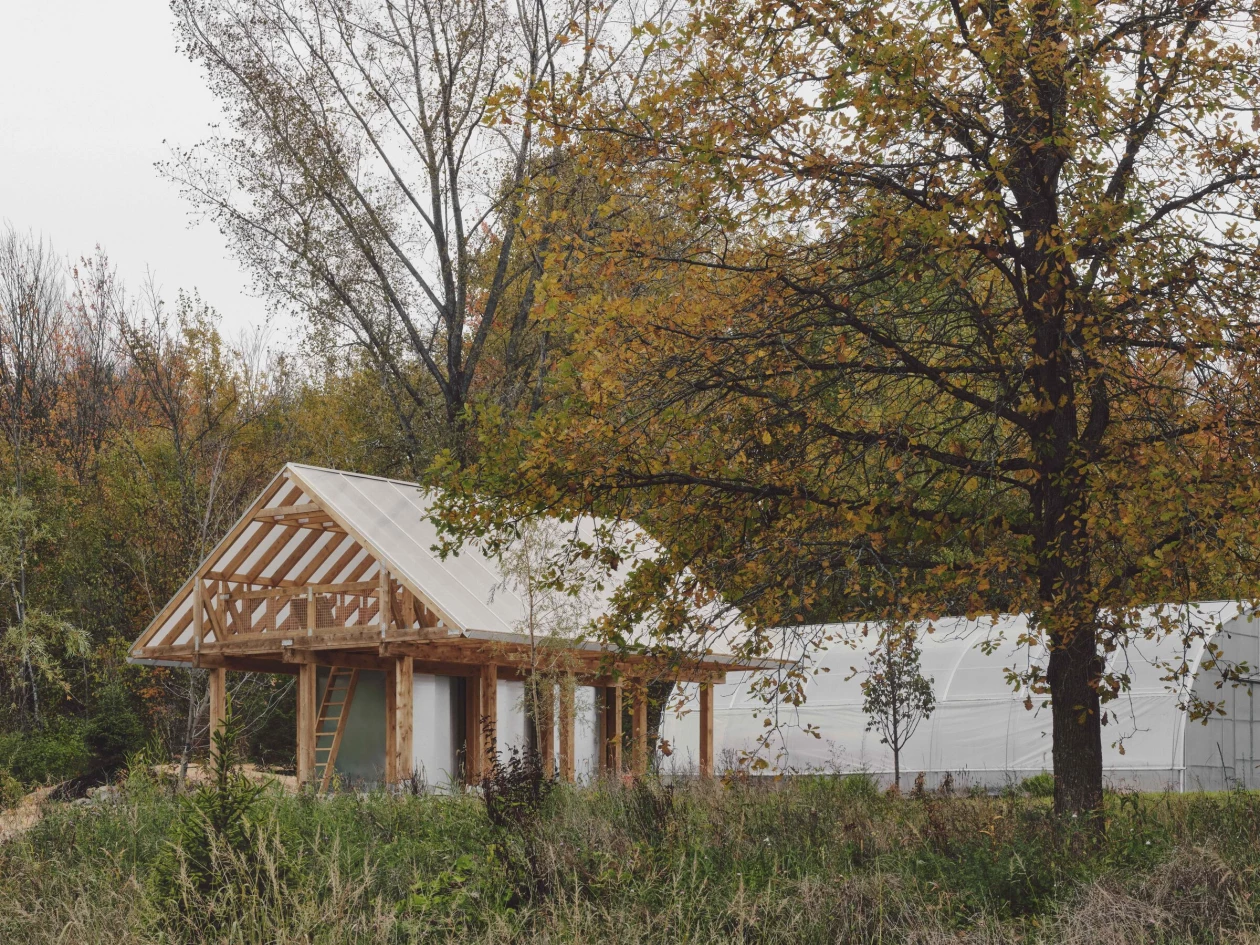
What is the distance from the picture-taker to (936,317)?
9.35 metres

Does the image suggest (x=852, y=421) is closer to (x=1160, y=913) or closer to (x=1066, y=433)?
(x=1066, y=433)

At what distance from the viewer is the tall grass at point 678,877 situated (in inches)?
255

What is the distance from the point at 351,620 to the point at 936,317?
555 inches

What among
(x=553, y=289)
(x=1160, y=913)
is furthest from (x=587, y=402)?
(x=1160, y=913)

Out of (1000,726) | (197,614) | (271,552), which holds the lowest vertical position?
(1000,726)

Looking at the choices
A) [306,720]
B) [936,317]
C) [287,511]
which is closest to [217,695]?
[306,720]

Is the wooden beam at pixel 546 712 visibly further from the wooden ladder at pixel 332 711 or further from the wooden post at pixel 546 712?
the wooden ladder at pixel 332 711

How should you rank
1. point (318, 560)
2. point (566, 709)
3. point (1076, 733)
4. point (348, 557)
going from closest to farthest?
1. point (1076, 733)
2. point (566, 709)
3. point (348, 557)
4. point (318, 560)

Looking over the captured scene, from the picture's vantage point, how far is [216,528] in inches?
981

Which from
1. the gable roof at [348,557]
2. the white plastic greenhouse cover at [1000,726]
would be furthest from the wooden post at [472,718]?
the white plastic greenhouse cover at [1000,726]

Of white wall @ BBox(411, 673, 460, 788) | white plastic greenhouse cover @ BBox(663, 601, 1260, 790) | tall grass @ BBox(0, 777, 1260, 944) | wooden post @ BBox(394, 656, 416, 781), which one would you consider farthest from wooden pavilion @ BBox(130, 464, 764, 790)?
tall grass @ BBox(0, 777, 1260, 944)

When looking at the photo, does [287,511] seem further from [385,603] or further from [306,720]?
[306,720]

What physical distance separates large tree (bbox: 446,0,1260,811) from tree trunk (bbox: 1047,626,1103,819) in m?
0.02

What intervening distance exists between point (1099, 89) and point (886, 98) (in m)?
1.23
